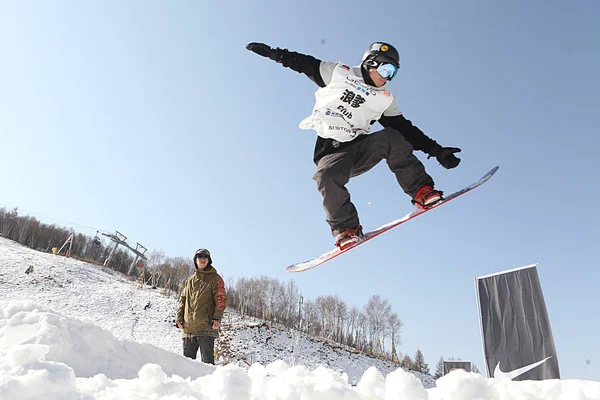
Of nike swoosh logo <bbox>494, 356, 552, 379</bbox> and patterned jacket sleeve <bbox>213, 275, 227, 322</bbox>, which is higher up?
patterned jacket sleeve <bbox>213, 275, 227, 322</bbox>

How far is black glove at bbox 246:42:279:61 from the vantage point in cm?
366

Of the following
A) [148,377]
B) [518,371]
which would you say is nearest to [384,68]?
[148,377]

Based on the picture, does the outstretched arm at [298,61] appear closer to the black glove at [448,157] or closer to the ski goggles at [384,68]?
the ski goggles at [384,68]

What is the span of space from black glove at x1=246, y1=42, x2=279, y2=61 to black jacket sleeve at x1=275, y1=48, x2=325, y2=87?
0.07 ft

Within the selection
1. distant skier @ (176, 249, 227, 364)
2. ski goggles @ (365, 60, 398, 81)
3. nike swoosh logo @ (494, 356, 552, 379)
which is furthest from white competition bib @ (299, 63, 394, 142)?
nike swoosh logo @ (494, 356, 552, 379)

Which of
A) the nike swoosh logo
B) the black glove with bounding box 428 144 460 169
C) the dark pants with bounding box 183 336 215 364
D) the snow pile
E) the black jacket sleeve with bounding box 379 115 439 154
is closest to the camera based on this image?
the snow pile

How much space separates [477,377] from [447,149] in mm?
2756

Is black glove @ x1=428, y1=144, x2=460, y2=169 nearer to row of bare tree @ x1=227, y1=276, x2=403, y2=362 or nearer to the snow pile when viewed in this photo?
the snow pile

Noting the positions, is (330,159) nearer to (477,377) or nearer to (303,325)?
(477,377)

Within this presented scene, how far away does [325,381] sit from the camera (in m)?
1.41

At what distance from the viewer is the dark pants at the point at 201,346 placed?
4.19 metres

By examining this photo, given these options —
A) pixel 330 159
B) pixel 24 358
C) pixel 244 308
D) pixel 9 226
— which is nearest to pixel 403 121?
pixel 330 159

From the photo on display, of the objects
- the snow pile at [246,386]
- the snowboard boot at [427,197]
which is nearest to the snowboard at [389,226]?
the snowboard boot at [427,197]

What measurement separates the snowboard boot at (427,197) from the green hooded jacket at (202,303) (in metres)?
2.49
